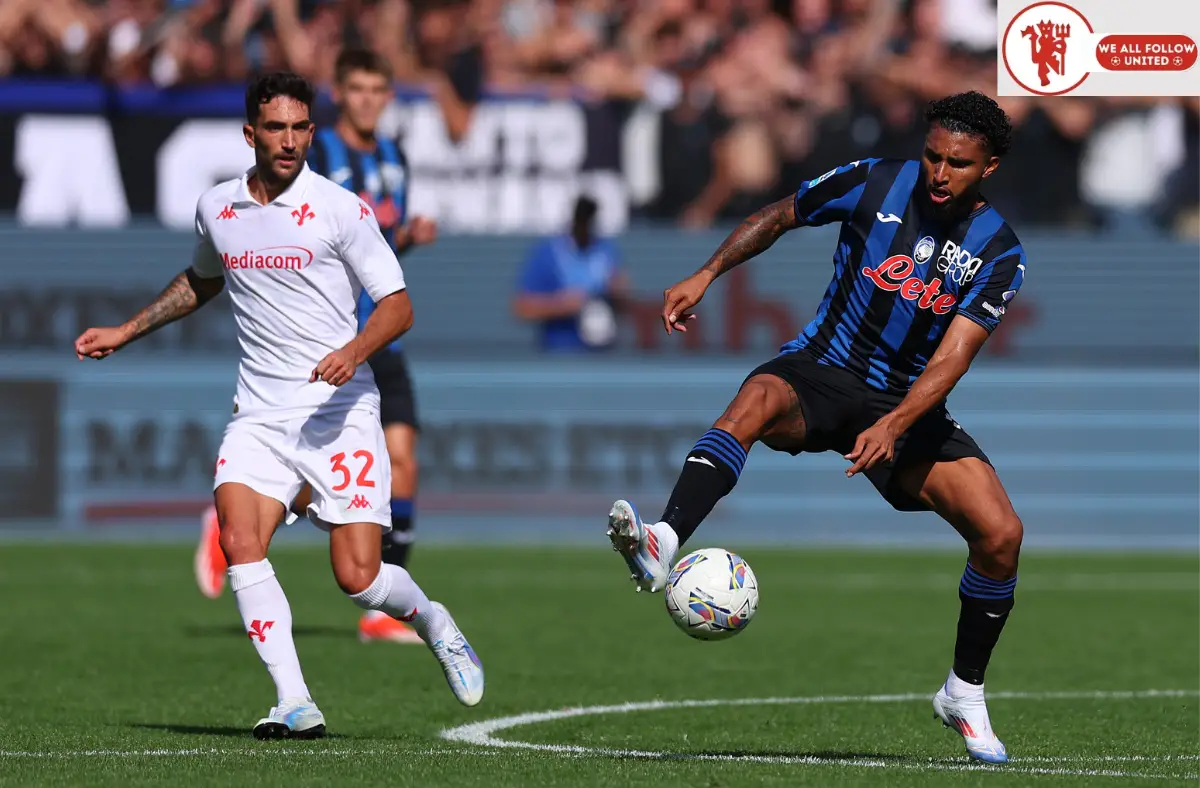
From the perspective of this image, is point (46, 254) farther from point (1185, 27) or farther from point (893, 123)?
point (1185, 27)

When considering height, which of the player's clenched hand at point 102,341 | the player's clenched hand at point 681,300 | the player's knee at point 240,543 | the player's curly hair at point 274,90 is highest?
the player's curly hair at point 274,90

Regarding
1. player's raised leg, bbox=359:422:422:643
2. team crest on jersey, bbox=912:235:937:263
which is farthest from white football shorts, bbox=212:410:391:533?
player's raised leg, bbox=359:422:422:643

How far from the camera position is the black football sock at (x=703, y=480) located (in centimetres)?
666

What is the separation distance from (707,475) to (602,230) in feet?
36.9

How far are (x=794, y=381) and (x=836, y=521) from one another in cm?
1028

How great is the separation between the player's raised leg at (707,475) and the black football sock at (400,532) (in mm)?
4012

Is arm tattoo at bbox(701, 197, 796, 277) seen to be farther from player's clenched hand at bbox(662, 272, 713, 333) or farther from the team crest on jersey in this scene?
the team crest on jersey

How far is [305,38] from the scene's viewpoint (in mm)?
18203

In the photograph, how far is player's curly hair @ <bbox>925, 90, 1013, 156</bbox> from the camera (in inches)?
265

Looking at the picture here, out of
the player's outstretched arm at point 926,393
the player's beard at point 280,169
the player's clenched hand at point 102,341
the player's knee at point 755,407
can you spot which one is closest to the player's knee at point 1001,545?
the player's outstretched arm at point 926,393

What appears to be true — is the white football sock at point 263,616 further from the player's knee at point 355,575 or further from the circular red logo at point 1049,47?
the circular red logo at point 1049,47

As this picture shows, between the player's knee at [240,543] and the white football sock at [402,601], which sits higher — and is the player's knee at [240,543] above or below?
above

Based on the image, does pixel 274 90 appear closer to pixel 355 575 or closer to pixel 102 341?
pixel 102 341

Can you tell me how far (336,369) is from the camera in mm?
7031
